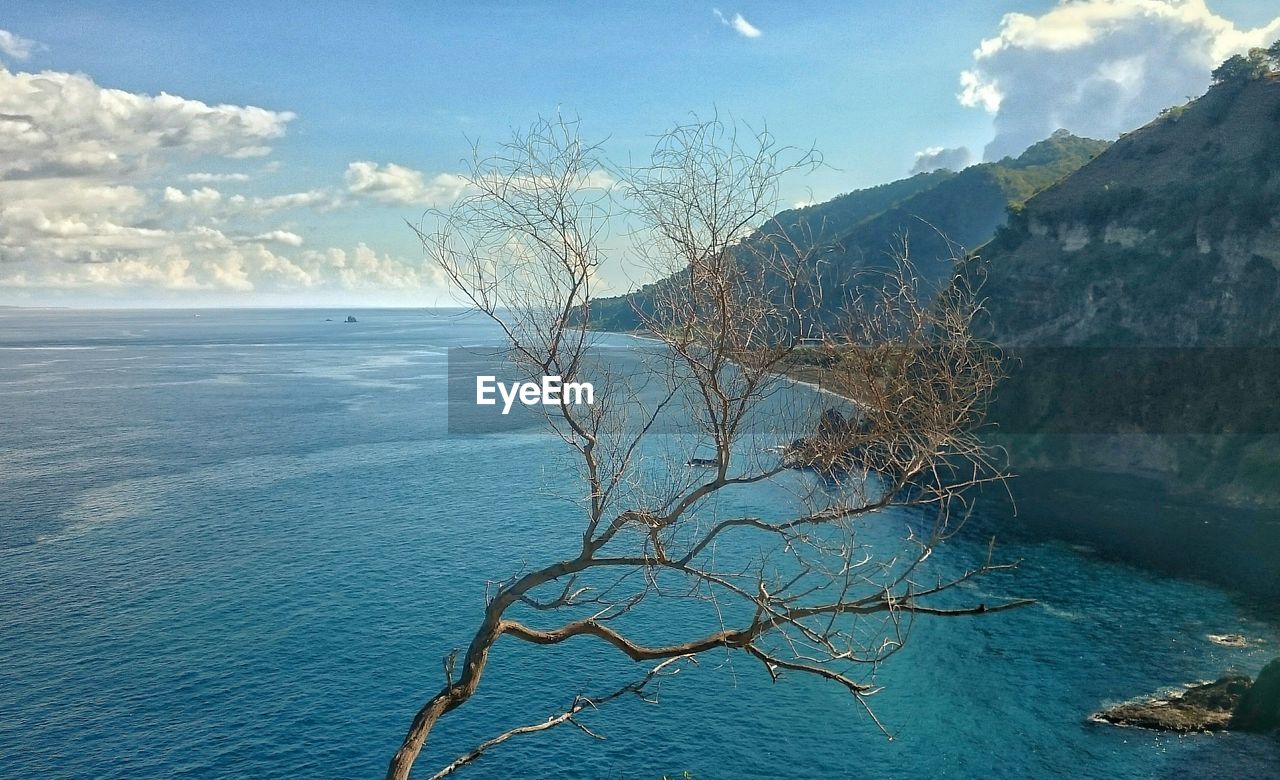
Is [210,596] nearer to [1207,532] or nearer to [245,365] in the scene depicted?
[1207,532]

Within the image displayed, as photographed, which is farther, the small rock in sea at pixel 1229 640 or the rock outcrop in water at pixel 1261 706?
the small rock in sea at pixel 1229 640

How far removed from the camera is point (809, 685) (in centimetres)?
4466

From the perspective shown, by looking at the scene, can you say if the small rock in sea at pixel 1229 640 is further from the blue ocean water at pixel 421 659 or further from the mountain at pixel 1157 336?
the mountain at pixel 1157 336

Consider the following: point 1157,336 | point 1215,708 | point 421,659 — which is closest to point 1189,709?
point 1215,708

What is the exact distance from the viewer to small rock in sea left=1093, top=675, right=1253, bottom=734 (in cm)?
3872

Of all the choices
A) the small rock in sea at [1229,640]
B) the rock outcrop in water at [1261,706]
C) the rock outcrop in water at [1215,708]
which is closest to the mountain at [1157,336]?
the small rock in sea at [1229,640]

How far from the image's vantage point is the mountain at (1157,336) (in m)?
70.6

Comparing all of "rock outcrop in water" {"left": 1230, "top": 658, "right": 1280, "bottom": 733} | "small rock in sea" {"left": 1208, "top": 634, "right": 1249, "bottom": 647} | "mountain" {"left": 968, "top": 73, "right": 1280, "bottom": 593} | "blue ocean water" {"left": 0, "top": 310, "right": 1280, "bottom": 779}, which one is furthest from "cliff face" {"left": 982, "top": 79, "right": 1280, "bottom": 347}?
"rock outcrop in water" {"left": 1230, "top": 658, "right": 1280, "bottom": 733}

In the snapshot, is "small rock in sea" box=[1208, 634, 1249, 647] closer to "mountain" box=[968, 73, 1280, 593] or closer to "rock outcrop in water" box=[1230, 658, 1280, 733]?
"rock outcrop in water" box=[1230, 658, 1280, 733]

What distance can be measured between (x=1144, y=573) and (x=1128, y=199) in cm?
5413

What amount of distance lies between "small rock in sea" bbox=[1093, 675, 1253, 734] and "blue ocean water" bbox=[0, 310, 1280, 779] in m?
0.99

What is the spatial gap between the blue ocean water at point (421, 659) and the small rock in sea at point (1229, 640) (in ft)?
2.67

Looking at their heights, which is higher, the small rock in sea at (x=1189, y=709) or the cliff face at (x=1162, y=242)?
the cliff face at (x=1162, y=242)

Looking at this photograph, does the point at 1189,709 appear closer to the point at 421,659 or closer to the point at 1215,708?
the point at 1215,708
